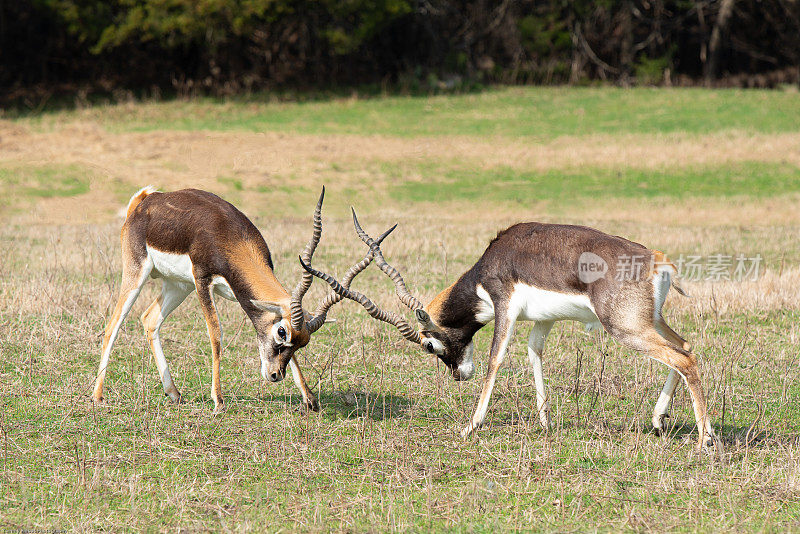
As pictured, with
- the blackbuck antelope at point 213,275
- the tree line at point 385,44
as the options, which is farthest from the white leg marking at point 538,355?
the tree line at point 385,44

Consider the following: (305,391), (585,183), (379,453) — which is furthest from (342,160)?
(379,453)

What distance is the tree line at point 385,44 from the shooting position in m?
33.1

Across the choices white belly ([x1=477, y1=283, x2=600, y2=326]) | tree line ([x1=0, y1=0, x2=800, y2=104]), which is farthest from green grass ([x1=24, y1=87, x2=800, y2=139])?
white belly ([x1=477, y1=283, x2=600, y2=326])

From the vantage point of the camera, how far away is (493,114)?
32.4 meters

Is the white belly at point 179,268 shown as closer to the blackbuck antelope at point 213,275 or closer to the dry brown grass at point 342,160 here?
the blackbuck antelope at point 213,275

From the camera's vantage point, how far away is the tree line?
3312 centimetres

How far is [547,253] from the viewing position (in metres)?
7.39

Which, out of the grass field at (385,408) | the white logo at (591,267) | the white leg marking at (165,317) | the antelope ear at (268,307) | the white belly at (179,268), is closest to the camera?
the grass field at (385,408)

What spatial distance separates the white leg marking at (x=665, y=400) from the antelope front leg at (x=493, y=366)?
1.28m

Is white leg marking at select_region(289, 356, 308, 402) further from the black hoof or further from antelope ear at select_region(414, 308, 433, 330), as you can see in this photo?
antelope ear at select_region(414, 308, 433, 330)

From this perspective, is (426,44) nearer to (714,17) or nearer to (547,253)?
(714,17)

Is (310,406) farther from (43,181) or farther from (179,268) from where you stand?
(43,181)

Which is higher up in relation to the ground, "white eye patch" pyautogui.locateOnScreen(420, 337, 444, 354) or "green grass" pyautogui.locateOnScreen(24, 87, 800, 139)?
"green grass" pyautogui.locateOnScreen(24, 87, 800, 139)

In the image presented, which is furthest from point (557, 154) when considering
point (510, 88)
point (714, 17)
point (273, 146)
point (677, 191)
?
point (714, 17)
